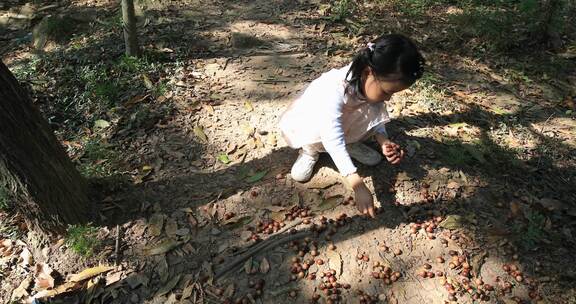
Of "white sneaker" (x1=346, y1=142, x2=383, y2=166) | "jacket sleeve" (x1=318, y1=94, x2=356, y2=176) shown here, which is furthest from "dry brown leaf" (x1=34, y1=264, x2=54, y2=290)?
"white sneaker" (x1=346, y1=142, x2=383, y2=166)

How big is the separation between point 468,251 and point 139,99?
12.9 ft

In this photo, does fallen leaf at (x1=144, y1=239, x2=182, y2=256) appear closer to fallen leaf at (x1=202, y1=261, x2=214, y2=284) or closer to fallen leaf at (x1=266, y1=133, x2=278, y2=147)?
fallen leaf at (x1=202, y1=261, x2=214, y2=284)

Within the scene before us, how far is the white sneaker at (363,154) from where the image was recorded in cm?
395

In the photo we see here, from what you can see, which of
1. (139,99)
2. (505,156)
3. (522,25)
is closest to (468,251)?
(505,156)

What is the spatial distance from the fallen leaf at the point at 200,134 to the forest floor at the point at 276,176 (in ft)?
0.07

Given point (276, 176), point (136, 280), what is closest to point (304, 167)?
point (276, 176)

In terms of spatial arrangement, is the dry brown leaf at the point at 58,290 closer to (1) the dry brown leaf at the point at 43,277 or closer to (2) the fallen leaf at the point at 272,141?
(1) the dry brown leaf at the point at 43,277

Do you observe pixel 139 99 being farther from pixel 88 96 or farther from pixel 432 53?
pixel 432 53

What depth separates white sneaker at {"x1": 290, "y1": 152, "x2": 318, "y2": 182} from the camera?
390 cm

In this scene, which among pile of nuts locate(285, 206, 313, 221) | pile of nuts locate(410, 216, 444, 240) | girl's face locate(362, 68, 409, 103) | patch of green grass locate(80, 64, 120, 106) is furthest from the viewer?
patch of green grass locate(80, 64, 120, 106)

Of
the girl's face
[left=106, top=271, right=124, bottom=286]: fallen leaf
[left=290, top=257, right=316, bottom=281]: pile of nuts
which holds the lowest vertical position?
[left=290, top=257, right=316, bottom=281]: pile of nuts

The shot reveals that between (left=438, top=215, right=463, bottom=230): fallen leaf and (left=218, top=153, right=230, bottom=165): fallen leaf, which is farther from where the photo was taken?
(left=218, top=153, right=230, bottom=165): fallen leaf

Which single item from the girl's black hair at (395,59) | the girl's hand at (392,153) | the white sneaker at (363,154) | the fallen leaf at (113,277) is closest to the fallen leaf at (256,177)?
the white sneaker at (363,154)

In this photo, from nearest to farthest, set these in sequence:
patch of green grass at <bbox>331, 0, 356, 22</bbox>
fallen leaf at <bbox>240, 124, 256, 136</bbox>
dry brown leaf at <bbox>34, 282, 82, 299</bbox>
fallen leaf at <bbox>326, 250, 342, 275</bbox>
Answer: dry brown leaf at <bbox>34, 282, 82, 299</bbox> < fallen leaf at <bbox>326, 250, 342, 275</bbox> < fallen leaf at <bbox>240, 124, 256, 136</bbox> < patch of green grass at <bbox>331, 0, 356, 22</bbox>
